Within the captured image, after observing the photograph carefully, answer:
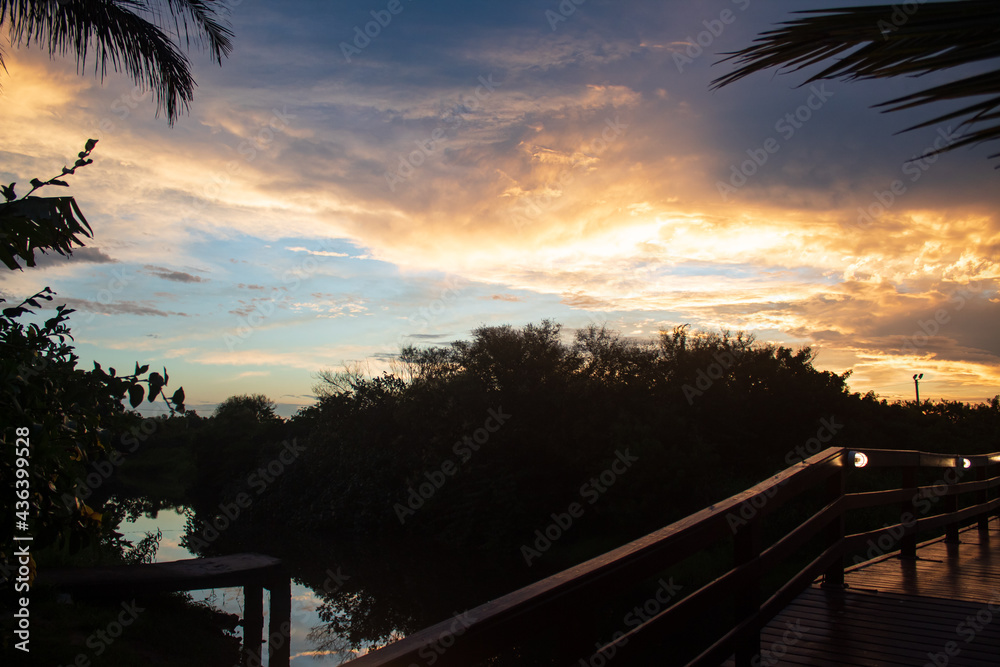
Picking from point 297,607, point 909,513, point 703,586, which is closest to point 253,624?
point 703,586

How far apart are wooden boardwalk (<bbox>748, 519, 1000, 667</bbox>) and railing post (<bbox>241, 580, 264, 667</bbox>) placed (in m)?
6.69

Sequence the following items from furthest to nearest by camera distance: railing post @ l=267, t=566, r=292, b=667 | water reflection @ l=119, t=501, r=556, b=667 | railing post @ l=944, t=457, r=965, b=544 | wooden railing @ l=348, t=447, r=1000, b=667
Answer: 1. water reflection @ l=119, t=501, r=556, b=667
2. railing post @ l=267, t=566, r=292, b=667
3. railing post @ l=944, t=457, r=965, b=544
4. wooden railing @ l=348, t=447, r=1000, b=667

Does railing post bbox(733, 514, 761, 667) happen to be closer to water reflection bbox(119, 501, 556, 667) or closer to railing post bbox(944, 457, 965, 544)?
railing post bbox(944, 457, 965, 544)

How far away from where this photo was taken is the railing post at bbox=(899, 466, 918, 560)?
5176 millimetres

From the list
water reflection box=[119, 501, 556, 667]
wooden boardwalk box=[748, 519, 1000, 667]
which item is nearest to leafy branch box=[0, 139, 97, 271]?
wooden boardwalk box=[748, 519, 1000, 667]

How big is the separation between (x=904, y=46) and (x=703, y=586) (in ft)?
7.87

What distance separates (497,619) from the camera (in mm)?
1320

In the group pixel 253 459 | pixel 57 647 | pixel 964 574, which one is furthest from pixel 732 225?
pixel 253 459

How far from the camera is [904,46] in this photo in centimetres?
187

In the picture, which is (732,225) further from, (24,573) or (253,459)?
(253,459)

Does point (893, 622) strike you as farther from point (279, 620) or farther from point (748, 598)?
point (279, 620)

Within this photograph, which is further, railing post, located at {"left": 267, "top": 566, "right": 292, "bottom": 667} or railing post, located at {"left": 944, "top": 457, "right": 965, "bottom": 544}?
railing post, located at {"left": 267, "top": 566, "right": 292, "bottom": 667}

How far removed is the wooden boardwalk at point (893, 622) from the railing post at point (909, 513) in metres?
0.30

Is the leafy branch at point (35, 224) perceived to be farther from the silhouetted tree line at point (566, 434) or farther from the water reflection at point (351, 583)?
the silhouetted tree line at point (566, 434)
